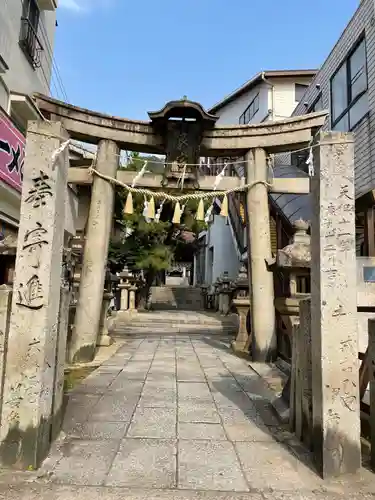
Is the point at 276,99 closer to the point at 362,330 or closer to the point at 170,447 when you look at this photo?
the point at 362,330

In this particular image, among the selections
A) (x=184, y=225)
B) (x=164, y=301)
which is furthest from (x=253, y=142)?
(x=164, y=301)

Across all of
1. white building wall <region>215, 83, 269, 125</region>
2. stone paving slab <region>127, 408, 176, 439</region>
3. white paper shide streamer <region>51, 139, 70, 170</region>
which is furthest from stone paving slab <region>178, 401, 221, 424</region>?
white building wall <region>215, 83, 269, 125</region>

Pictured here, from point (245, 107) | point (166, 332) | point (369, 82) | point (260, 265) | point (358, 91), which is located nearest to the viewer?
point (260, 265)

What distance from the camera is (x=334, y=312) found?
137 inches

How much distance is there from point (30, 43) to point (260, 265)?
10703mm

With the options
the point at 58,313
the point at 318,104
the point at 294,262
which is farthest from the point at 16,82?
the point at 318,104

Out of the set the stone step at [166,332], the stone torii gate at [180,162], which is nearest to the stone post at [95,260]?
the stone torii gate at [180,162]

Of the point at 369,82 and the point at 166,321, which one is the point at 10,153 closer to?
the point at 166,321

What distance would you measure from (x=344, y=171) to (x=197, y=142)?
584 cm

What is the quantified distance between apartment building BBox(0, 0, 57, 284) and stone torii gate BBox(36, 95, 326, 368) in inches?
75.8

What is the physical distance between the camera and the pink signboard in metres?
9.84

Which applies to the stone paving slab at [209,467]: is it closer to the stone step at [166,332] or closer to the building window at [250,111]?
the stone step at [166,332]

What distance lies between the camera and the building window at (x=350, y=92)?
11.7 meters

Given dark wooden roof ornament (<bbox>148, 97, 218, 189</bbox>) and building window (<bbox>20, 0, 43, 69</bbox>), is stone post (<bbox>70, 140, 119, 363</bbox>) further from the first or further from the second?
building window (<bbox>20, 0, 43, 69</bbox>)
